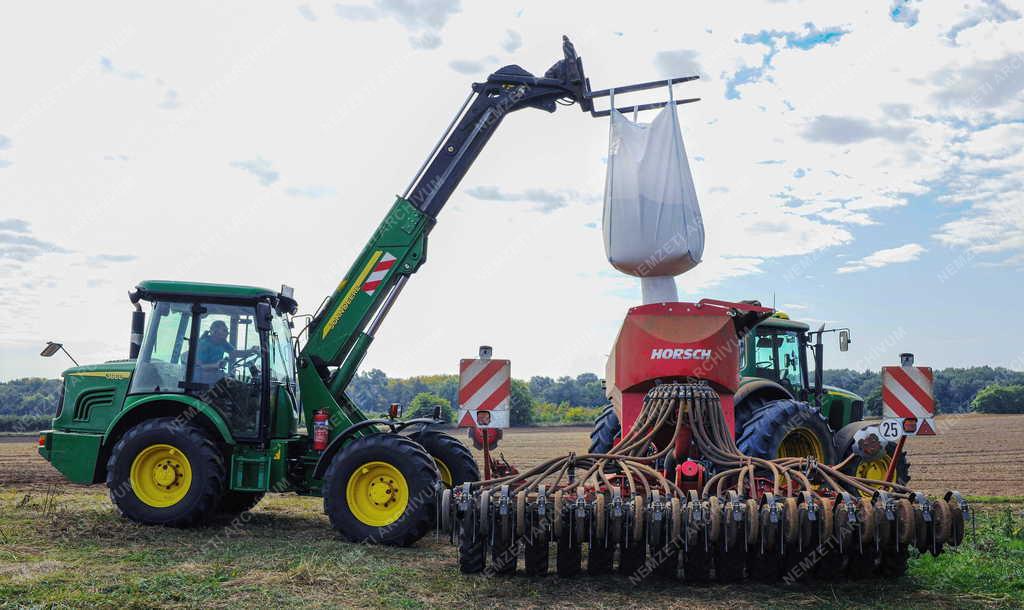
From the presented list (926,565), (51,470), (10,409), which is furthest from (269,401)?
(10,409)

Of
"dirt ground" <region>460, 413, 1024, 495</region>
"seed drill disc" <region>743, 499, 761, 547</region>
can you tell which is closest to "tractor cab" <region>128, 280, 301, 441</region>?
"seed drill disc" <region>743, 499, 761, 547</region>

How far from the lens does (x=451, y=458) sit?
8383 millimetres

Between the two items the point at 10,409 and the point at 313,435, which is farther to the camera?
the point at 10,409

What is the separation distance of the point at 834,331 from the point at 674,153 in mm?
4707

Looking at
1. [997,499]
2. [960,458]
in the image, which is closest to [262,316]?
[997,499]

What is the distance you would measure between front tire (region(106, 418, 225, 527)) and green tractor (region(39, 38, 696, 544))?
0.04ft

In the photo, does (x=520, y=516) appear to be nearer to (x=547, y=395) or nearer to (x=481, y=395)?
(x=481, y=395)

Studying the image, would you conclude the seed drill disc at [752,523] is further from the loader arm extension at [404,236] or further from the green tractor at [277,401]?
the loader arm extension at [404,236]

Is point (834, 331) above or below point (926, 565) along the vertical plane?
above

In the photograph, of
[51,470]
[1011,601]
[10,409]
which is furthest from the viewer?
[10,409]

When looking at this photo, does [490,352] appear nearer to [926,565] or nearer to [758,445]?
[758,445]

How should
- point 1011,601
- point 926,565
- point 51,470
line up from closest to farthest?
point 1011,601 < point 926,565 < point 51,470

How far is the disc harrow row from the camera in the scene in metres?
5.07

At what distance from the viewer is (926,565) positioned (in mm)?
6137
